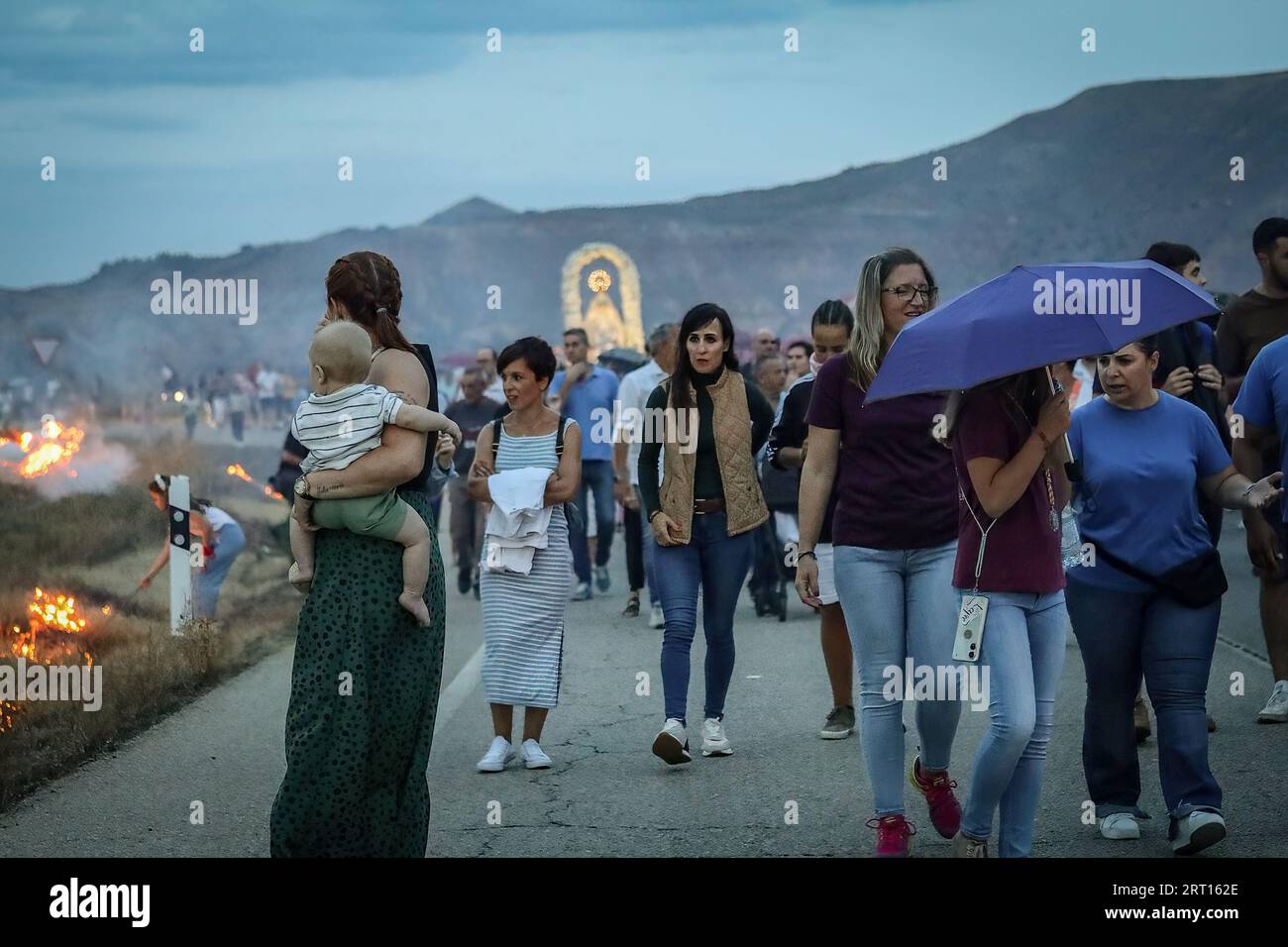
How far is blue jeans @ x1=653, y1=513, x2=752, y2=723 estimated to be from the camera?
8383 mm

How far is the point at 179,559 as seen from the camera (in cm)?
1129

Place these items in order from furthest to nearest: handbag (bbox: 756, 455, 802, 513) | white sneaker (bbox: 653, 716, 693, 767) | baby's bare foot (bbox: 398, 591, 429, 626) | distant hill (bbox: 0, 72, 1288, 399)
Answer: distant hill (bbox: 0, 72, 1288, 399) → handbag (bbox: 756, 455, 802, 513) → white sneaker (bbox: 653, 716, 693, 767) → baby's bare foot (bbox: 398, 591, 429, 626)

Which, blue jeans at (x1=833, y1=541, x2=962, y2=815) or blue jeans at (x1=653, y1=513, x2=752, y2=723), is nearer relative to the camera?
blue jeans at (x1=833, y1=541, x2=962, y2=815)

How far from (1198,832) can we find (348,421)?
3123 mm

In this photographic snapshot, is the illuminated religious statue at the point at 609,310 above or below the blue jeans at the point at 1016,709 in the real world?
above

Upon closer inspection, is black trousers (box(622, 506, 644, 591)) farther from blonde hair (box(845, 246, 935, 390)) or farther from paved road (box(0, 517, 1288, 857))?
blonde hair (box(845, 246, 935, 390))

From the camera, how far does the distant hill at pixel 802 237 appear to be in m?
45.8

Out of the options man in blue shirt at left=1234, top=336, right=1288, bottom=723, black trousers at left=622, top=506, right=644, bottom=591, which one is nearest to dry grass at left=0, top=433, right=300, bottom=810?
black trousers at left=622, top=506, right=644, bottom=591

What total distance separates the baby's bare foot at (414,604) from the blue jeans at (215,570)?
6.32 metres

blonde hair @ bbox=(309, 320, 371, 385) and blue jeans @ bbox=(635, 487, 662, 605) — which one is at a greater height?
blonde hair @ bbox=(309, 320, 371, 385)

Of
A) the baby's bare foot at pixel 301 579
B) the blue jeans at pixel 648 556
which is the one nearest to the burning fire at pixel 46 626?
the blue jeans at pixel 648 556

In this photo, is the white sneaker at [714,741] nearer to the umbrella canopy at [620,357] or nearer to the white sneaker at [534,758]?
the white sneaker at [534,758]

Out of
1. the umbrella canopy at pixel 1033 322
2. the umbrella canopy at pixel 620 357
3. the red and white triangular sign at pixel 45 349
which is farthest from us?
the umbrella canopy at pixel 620 357

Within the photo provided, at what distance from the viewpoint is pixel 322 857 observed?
5.40 meters
